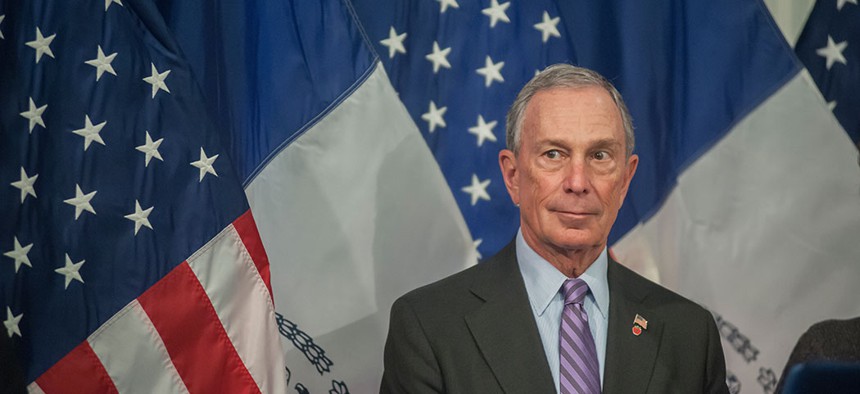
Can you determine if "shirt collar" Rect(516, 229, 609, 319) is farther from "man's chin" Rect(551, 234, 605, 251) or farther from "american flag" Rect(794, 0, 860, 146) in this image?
"american flag" Rect(794, 0, 860, 146)

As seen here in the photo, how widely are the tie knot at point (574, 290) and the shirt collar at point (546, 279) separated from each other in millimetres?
14

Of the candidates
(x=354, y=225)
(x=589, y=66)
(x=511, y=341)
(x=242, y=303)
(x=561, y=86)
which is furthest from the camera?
(x=589, y=66)

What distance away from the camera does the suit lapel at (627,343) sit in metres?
2.30

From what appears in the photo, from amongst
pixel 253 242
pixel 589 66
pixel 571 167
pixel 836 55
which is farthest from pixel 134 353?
pixel 836 55

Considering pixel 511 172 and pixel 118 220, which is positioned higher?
pixel 118 220

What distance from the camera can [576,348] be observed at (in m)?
2.33

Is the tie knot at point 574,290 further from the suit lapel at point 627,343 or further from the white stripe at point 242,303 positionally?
the white stripe at point 242,303

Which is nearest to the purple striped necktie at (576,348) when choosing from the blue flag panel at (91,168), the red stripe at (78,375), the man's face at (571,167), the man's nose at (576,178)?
the man's face at (571,167)

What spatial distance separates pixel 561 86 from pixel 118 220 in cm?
119

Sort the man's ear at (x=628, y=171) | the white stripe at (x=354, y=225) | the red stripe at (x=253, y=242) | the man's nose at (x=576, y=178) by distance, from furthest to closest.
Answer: the white stripe at (x=354, y=225) → the red stripe at (x=253, y=242) → the man's ear at (x=628, y=171) → the man's nose at (x=576, y=178)

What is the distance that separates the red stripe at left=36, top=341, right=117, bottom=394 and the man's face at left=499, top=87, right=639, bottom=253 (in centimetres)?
115

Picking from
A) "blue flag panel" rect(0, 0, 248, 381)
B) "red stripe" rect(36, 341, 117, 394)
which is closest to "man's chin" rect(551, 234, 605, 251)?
"blue flag panel" rect(0, 0, 248, 381)

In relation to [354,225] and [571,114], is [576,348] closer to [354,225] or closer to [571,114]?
[571,114]

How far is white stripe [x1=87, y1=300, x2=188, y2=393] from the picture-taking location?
2.59 m
